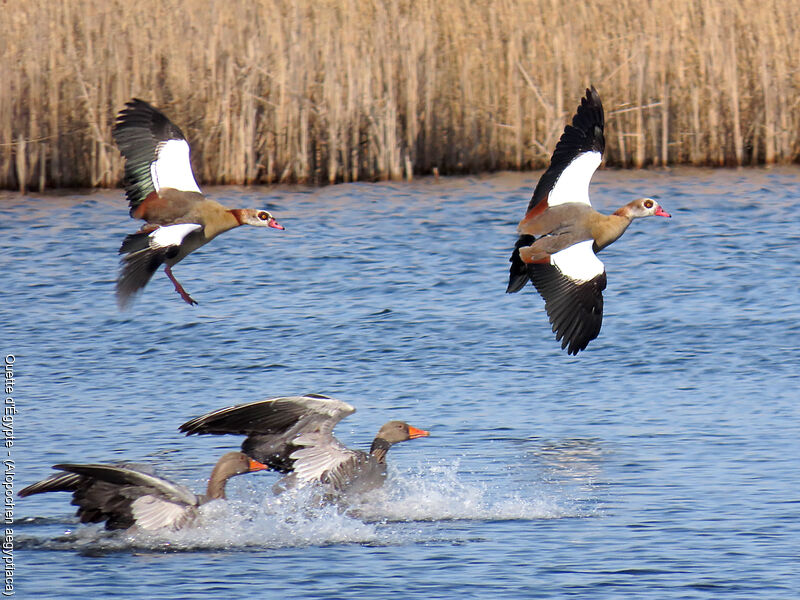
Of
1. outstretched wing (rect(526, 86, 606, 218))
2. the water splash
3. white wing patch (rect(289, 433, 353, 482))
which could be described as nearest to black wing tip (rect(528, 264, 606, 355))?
outstretched wing (rect(526, 86, 606, 218))

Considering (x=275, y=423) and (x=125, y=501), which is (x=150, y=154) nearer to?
(x=275, y=423)

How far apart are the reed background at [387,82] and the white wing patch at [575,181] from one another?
318 inches

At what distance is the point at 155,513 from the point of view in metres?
8.05

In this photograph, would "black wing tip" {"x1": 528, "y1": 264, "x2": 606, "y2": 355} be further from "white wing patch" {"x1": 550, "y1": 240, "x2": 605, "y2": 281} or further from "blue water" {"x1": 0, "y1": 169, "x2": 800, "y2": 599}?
"blue water" {"x1": 0, "y1": 169, "x2": 800, "y2": 599}

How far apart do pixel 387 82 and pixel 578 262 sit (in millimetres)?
9466

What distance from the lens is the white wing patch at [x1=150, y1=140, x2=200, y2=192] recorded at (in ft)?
27.7

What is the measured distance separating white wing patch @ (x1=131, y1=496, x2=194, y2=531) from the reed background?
28.6 feet

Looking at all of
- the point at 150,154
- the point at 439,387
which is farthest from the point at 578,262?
the point at 439,387

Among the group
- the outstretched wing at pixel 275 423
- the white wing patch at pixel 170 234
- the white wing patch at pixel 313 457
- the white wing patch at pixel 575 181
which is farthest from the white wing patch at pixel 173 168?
the white wing patch at pixel 575 181

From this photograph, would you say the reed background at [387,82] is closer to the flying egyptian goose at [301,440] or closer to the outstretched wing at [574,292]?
the flying egyptian goose at [301,440]

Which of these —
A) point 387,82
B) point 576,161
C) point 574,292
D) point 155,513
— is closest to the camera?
point 155,513

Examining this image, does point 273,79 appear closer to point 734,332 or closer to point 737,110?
point 737,110

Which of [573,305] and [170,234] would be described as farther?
[573,305]

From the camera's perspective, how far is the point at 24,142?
16703mm
